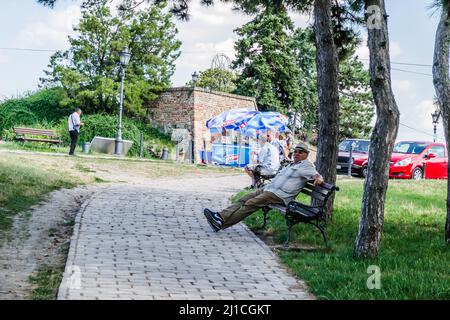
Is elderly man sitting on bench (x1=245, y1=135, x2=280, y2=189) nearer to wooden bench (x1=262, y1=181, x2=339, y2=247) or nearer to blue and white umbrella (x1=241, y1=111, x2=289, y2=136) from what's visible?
wooden bench (x1=262, y1=181, x2=339, y2=247)

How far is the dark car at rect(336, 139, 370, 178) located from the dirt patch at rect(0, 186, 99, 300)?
13913mm

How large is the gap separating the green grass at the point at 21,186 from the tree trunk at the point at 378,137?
5013 millimetres

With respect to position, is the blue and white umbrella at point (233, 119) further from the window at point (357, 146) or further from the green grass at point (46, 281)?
the green grass at point (46, 281)

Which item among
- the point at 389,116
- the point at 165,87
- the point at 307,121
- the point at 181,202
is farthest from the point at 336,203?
the point at 307,121

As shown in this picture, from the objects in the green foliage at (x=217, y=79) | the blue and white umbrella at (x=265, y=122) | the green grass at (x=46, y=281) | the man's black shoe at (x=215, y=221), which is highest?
the green foliage at (x=217, y=79)

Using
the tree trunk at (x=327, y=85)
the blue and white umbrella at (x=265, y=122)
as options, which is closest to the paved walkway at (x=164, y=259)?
the tree trunk at (x=327, y=85)

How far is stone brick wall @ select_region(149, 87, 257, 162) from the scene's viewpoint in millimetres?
32375

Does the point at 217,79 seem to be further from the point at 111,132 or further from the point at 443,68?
the point at 443,68

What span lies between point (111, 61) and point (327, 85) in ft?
79.0

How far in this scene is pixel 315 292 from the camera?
6.09 m

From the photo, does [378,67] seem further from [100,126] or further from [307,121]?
[307,121]

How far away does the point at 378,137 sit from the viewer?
764 centimetres

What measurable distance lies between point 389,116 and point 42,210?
617 centimetres

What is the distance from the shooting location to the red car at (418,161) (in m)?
23.0
